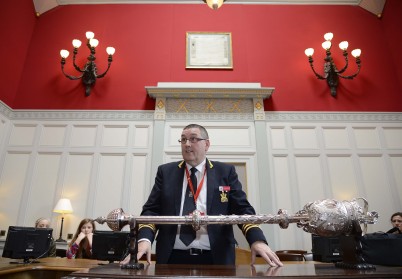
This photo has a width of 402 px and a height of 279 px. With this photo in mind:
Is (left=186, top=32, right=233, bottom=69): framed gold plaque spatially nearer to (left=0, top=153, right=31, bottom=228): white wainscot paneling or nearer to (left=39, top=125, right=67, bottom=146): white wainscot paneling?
(left=39, top=125, right=67, bottom=146): white wainscot paneling

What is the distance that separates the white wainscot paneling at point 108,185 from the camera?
4.64 metres

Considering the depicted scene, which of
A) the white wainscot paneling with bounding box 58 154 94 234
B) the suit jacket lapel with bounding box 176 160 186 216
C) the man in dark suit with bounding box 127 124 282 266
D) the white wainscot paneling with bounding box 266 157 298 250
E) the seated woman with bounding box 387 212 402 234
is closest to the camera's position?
the man in dark suit with bounding box 127 124 282 266

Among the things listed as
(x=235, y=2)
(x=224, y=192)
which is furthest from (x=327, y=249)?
(x=235, y=2)

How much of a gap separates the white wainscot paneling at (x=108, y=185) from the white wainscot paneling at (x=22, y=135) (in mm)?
1296

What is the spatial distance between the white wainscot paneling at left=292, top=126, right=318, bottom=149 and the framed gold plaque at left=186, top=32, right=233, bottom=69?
5.56ft

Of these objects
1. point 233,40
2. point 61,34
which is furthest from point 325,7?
point 61,34

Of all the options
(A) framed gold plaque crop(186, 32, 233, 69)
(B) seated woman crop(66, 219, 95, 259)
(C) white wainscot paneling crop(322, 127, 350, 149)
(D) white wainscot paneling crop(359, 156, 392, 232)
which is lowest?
(B) seated woman crop(66, 219, 95, 259)

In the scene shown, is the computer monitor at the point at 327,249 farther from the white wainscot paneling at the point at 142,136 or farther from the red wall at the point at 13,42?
the red wall at the point at 13,42

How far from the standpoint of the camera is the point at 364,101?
5289mm

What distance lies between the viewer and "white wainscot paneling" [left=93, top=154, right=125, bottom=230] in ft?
15.2

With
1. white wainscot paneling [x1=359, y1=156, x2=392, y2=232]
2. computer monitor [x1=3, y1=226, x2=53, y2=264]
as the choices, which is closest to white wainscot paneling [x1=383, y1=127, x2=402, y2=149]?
white wainscot paneling [x1=359, y1=156, x2=392, y2=232]

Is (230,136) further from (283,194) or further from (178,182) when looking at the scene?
(178,182)

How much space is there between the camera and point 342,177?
189 inches

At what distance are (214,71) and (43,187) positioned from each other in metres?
3.53
